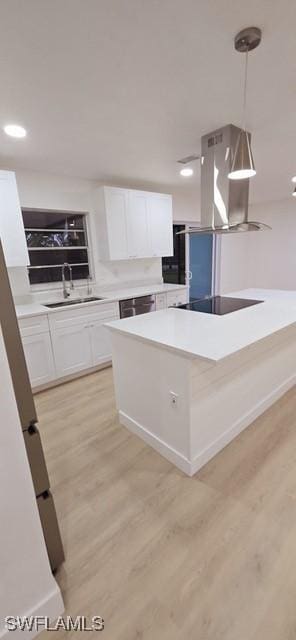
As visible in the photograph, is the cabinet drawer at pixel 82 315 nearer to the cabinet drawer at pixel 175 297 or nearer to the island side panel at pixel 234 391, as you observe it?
the cabinet drawer at pixel 175 297

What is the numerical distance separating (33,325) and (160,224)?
2.48 metres

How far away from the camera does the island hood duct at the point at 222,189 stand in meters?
2.26

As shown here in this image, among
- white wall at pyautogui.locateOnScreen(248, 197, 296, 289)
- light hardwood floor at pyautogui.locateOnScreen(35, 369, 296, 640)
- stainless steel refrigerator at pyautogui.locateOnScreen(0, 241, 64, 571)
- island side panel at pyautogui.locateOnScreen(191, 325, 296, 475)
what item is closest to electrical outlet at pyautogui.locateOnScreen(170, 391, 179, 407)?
island side panel at pyautogui.locateOnScreen(191, 325, 296, 475)

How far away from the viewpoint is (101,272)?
13.2 feet

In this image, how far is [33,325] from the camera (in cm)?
283

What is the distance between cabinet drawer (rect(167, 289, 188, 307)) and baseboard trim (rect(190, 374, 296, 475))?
6.50 feet

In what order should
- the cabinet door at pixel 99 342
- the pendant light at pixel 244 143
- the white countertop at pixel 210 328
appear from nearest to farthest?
the pendant light at pixel 244 143 < the white countertop at pixel 210 328 < the cabinet door at pixel 99 342

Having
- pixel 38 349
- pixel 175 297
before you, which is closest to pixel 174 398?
pixel 38 349

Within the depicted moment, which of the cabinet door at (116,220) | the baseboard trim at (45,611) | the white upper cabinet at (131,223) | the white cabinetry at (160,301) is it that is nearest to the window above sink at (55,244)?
the white upper cabinet at (131,223)

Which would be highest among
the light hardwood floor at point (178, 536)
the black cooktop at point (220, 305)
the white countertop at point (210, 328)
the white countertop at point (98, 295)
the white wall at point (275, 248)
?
the white wall at point (275, 248)

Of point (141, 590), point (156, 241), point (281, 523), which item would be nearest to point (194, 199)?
point (156, 241)

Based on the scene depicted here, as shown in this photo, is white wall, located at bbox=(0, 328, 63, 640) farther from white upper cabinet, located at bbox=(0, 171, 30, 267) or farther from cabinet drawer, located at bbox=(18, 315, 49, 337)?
white upper cabinet, located at bbox=(0, 171, 30, 267)

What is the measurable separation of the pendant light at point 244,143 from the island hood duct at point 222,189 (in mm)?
228

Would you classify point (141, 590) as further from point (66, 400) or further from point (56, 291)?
point (56, 291)
